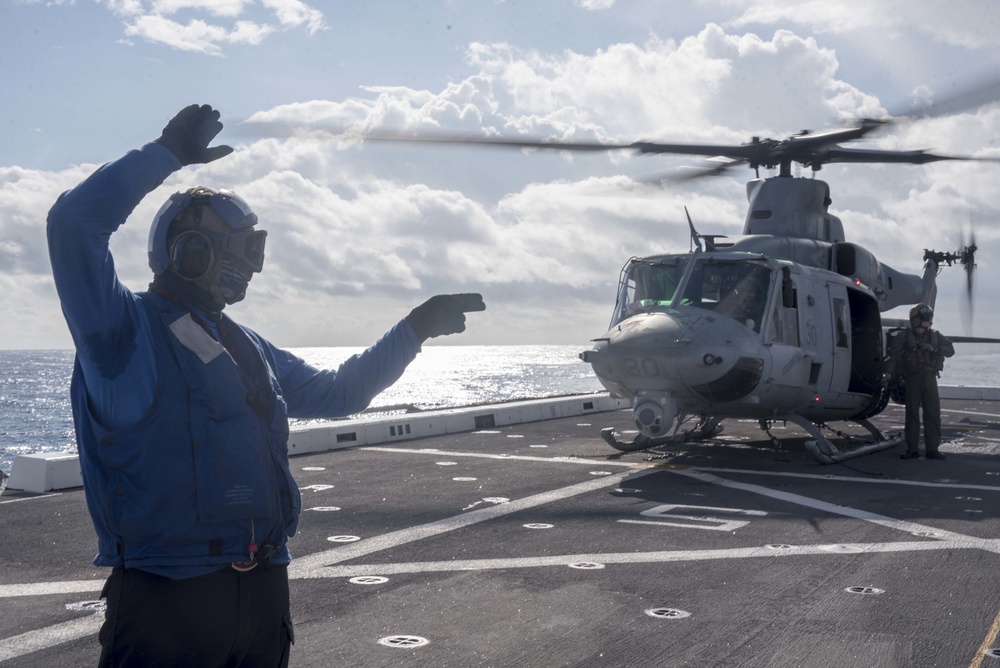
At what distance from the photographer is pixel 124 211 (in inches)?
98.0

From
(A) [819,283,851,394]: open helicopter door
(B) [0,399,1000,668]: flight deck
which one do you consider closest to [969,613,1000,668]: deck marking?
(B) [0,399,1000,668]: flight deck

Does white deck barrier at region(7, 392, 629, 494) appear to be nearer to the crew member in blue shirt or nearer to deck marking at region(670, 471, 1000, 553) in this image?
deck marking at region(670, 471, 1000, 553)

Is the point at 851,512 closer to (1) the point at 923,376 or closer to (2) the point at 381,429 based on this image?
(1) the point at 923,376

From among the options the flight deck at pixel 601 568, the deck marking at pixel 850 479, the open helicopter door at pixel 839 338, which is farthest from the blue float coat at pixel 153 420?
the open helicopter door at pixel 839 338

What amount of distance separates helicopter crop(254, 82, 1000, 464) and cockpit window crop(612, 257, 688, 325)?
0.02 meters

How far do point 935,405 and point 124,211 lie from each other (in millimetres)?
12625

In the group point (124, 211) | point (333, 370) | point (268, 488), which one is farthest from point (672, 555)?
point (124, 211)

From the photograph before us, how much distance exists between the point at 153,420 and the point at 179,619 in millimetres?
564

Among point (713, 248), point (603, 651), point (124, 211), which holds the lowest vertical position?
point (603, 651)

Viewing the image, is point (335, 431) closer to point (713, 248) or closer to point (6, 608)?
point (713, 248)

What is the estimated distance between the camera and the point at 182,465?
2.65 metres

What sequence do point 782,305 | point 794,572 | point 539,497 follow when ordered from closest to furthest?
point 794,572 < point 539,497 < point 782,305

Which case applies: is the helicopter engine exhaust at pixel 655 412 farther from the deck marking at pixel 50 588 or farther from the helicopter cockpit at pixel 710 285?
the deck marking at pixel 50 588

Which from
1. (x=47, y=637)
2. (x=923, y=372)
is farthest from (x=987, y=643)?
(x=923, y=372)
